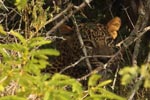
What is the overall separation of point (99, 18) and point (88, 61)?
3.07ft

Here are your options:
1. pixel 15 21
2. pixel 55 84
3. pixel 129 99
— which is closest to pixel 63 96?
pixel 55 84

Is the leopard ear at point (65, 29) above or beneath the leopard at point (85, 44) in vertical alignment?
above

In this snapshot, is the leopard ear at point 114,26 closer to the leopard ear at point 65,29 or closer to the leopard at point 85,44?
the leopard at point 85,44

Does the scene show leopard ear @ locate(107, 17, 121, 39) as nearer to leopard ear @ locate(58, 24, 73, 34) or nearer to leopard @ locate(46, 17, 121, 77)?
leopard @ locate(46, 17, 121, 77)

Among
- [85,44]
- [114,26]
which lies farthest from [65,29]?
[114,26]

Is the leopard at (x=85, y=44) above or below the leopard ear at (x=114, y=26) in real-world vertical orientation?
below

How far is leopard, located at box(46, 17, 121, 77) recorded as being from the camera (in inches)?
148

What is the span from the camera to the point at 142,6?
3.66 metres

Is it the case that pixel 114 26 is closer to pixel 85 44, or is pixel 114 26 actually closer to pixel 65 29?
pixel 85 44

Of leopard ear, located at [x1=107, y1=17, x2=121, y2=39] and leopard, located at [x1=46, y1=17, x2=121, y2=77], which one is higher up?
leopard ear, located at [x1=107, y1=17, x2=121, y2=39]

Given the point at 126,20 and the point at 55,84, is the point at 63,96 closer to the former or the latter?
the point at 55,84

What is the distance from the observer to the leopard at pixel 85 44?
148 inches

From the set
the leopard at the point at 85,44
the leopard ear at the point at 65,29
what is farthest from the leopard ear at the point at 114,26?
the leopard ear at the point at 65,29

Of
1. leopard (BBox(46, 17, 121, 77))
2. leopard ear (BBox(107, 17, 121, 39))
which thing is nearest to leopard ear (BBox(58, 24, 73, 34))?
leopard (BBox(46, 17, 121, 77))
